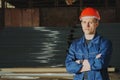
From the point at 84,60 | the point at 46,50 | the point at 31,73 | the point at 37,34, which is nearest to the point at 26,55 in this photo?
the point at 46,50

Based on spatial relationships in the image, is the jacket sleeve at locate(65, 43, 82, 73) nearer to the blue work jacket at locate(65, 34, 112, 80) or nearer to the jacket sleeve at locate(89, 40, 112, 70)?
the blue work jacket at locate(65, 34, 112, 80)

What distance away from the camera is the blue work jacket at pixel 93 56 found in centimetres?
395

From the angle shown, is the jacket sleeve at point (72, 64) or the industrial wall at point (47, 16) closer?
the jacket sleeve at point (72, 64)

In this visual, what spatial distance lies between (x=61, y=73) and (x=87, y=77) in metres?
6.11

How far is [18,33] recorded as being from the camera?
1480 cm

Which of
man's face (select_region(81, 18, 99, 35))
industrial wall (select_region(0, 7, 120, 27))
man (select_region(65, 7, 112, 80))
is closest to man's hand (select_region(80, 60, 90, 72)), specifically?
man (select_region(65, 7, 112, 80))

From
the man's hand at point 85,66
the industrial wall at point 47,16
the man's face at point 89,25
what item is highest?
the man's face at point 89,25

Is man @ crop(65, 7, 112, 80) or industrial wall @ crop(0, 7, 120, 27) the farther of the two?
industrial wall @ crop(0, 7, 120, 27)

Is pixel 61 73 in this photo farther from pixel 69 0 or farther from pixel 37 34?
pixel 69 0

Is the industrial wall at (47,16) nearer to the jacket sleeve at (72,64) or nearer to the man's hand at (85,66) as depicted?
the jacket sleeve at (72,64)

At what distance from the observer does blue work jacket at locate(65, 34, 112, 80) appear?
156 inches

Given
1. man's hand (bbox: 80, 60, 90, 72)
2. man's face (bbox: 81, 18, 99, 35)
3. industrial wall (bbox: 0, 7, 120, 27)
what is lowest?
industrial wall (bbox: 0, 7, 120, 27)

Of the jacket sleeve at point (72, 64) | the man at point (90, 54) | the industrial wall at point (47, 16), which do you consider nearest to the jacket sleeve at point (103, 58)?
the man at point (90, 54)

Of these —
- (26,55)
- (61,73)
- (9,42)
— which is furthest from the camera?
(9,42)
